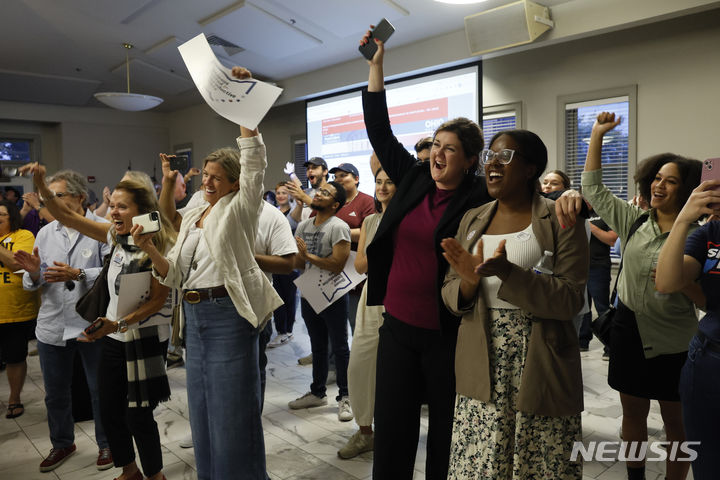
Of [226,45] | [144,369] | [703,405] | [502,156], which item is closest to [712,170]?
[502,156]

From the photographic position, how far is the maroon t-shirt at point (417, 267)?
1.69m

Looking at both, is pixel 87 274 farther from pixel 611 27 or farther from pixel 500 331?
pixel 611 27

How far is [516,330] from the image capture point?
149 cm

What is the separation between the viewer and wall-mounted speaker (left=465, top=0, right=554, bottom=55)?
17.5 feet

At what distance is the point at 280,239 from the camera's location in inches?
99.0

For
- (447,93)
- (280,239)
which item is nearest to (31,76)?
(447,93)

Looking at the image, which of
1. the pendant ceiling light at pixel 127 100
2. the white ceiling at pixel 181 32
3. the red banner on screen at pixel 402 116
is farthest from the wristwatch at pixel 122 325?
the pendant ceiling light at pixel 127 100

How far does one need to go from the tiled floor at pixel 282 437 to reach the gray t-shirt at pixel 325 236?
1.05 m

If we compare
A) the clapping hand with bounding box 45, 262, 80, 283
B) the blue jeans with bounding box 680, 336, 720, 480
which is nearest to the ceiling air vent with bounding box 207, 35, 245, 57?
the clapping hand with bounding box 45, 262, 80, 283

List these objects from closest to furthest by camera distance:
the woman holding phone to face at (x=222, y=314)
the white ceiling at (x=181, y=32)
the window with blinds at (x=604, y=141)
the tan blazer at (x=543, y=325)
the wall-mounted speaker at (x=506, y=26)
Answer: the tan blazer at (x=543, y=325)
the woman holding phone to face at (x=222, y=314)
the wall-mounted speaker at (x=506, y=26)
the window with blinds at (x=604, y=141)
the white ceiling at (x=181, y=32)

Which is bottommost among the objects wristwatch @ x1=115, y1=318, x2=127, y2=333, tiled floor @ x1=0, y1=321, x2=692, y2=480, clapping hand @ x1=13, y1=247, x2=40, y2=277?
tiled floor @ x1=0, y1=321, x2=692, y2=480

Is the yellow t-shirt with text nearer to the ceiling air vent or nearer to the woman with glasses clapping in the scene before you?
the woman with glasses clapping

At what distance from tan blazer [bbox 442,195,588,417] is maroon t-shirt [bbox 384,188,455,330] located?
5.0 inches

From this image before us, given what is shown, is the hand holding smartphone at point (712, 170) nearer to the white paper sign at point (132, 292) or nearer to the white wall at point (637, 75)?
the white paper sign at point (132, 292)
